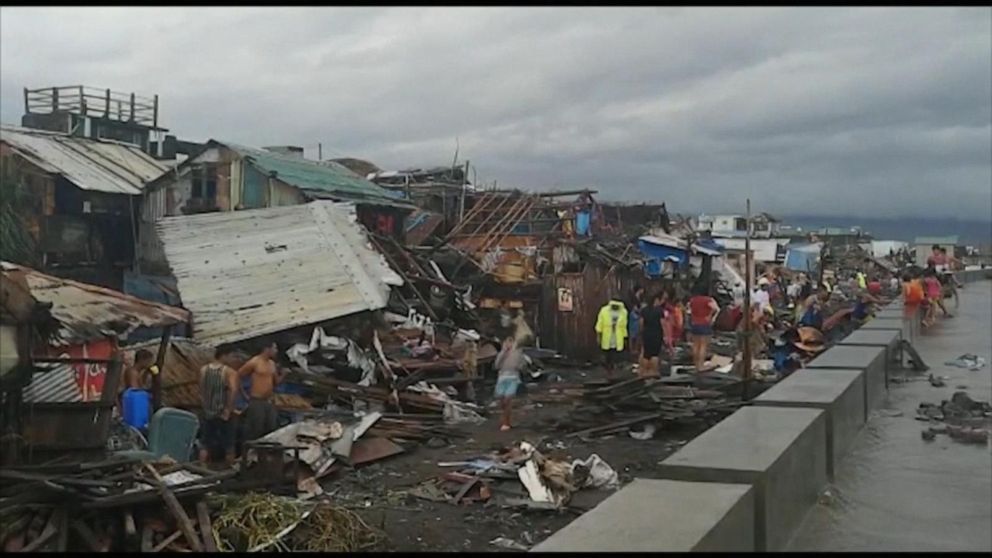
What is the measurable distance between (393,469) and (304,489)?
193 cm

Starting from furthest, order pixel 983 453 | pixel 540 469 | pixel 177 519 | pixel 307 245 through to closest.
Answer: pixel 307 245
pixel 540 469
pixel 177 519
pixel 983 453

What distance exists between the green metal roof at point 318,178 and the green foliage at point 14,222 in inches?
222

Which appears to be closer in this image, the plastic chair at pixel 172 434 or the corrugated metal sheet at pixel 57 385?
the corrugated metal sheet at pixel 57 385

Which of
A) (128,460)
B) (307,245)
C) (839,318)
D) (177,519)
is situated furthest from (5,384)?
(839,318)

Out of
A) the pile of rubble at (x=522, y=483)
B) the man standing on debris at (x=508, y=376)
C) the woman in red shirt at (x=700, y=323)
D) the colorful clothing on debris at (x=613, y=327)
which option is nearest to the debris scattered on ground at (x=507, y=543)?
the pile of rubble at (x=522, y=483)

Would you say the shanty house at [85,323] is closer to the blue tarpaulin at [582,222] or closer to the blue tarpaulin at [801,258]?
the blue tarpaulin at [582,222]

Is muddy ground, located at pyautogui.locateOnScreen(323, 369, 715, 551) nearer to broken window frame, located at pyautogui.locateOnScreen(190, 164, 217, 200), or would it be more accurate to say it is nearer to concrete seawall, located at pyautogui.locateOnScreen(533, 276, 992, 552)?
concrete seawall, located at pyautogui.locateOnScreen(533, 276, 992, 552)

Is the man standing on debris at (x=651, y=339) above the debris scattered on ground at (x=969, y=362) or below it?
below

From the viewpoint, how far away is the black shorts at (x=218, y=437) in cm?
1317

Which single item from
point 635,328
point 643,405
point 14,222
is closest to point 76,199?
point 14,222

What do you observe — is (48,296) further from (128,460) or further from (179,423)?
(128,460)

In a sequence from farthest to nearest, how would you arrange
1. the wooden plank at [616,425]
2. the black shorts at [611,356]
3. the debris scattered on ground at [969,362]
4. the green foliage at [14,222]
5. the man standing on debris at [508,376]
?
the black shorts at [611,356], the green foliage at [14,222], the man standing on debris at [508,376], the wooden plank at [616,425], the debris scattered on ground at [969,362]

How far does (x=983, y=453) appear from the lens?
7344mm

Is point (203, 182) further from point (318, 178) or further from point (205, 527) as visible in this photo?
point (205, 527)
